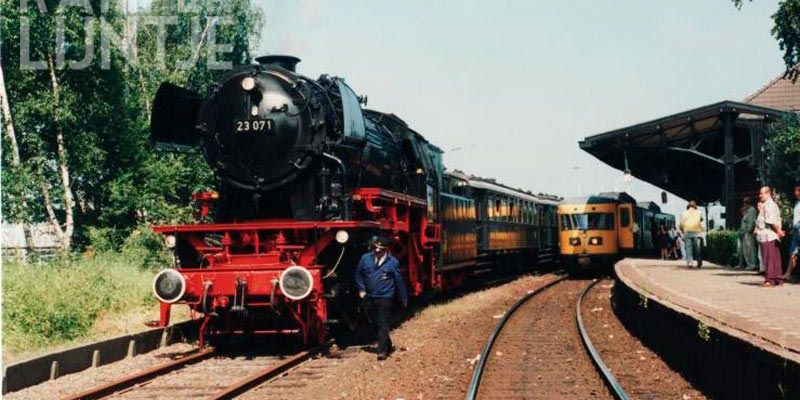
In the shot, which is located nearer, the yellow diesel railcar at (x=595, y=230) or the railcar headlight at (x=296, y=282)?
the railcar headlight at (x=296, y=282)

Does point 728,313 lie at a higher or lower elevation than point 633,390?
higher

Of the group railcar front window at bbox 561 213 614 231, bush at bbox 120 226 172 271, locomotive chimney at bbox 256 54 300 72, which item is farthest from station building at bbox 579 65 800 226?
bush at bbox 120 226 172 271

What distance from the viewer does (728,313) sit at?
8.25 m

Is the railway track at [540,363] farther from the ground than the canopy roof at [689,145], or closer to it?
closer to it

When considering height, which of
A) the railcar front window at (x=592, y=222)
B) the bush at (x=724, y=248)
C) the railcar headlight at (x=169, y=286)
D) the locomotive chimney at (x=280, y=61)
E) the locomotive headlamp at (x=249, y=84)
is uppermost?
the locomotive chimney at (x=280, y=61)

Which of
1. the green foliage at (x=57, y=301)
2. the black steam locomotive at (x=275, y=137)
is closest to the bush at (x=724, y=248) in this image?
the black steam locomotive at (x=275, y=137)

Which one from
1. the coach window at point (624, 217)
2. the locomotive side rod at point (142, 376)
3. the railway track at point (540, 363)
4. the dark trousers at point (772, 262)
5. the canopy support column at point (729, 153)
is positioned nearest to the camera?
the locomotive side rod at point (142, 376)

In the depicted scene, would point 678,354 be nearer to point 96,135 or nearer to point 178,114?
point 178,114

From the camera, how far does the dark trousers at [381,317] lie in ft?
32.7

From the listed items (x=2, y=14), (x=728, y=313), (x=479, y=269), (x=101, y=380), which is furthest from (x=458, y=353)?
(x=2, y=14)

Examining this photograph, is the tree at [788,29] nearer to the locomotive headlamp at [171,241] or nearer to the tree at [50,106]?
the locomotive headlamp at [171,241]

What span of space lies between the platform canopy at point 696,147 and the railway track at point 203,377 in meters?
15.4

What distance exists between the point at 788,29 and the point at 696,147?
8.96m

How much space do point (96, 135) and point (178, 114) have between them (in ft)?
60.3
